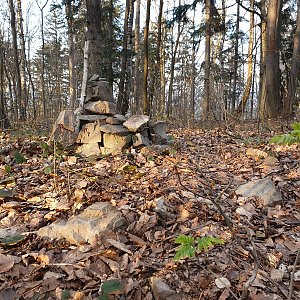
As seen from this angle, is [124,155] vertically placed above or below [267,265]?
above

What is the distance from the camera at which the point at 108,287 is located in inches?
70.0

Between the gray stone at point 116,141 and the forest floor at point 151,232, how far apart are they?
2.31 feet

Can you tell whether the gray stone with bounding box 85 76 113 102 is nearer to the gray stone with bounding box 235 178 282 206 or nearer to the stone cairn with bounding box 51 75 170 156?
the stone cairn with bounding box 51 75 170 156

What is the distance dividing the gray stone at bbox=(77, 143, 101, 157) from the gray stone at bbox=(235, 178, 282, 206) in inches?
106

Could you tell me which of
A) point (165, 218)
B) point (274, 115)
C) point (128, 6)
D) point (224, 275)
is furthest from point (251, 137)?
point (128, 6)

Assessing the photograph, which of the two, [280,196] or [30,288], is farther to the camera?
[280,196]

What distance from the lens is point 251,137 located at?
19.0 ft

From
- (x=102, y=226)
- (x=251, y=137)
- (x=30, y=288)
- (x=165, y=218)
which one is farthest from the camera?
(x=251, y=137)

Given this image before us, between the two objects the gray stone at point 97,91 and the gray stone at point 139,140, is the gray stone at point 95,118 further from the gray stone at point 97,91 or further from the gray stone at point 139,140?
the gray stone at point 139,140

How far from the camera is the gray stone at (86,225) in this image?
2328 mm

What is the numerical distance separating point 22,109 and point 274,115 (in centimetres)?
826

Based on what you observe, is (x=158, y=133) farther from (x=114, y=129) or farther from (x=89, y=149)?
(x=89, y=149)

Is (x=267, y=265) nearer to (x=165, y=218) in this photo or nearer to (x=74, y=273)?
(x=165, y=218)

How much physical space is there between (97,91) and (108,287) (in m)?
4.50
